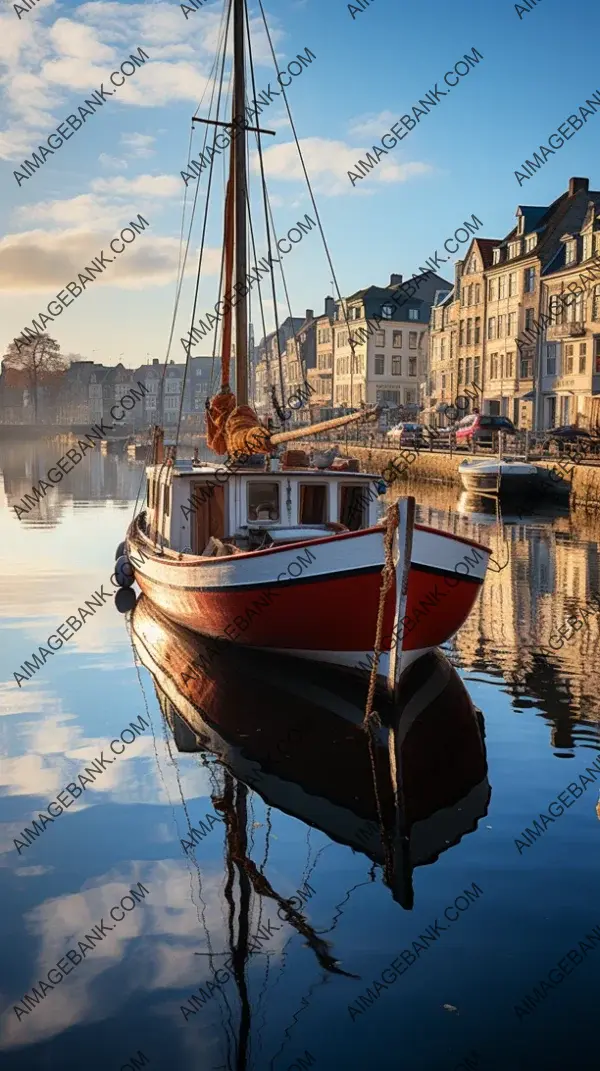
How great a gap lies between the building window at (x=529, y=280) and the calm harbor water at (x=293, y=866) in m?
51.6

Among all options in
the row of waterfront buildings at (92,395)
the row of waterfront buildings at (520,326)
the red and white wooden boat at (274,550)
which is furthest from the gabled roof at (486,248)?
the row of waterfront buildings at (92,395)

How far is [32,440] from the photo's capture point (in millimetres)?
125000

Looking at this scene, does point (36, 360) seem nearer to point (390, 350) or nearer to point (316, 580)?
point (390, 350)

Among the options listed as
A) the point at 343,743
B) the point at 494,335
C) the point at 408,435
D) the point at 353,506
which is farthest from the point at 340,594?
the point at 494,335

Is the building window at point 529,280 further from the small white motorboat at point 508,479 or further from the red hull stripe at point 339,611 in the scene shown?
the red hull stripe at point 339,611

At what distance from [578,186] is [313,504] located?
174ft

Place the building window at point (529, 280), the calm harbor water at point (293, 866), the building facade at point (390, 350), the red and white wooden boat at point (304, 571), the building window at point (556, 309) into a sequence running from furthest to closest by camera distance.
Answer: the building facade at point (390, 350) < the building window at point (529, 280) < the building window at point (556, 309) < the red and white wooden boat at point (304, 571) < the calm harbor water at point (293, 866)

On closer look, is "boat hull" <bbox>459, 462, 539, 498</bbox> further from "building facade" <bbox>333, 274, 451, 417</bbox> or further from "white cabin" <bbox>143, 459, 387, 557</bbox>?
"building facade" <bbox>333, 274, 451, 417</bbox>

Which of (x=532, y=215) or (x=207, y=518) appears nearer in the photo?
(x=207, y=518)

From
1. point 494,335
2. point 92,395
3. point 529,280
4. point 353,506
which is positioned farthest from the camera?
point 92,395

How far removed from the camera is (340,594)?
12.0 m

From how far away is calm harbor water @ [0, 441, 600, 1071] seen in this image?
228 inches

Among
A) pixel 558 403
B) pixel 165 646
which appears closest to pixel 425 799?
pixel 165 646

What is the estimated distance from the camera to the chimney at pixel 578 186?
6147cm
